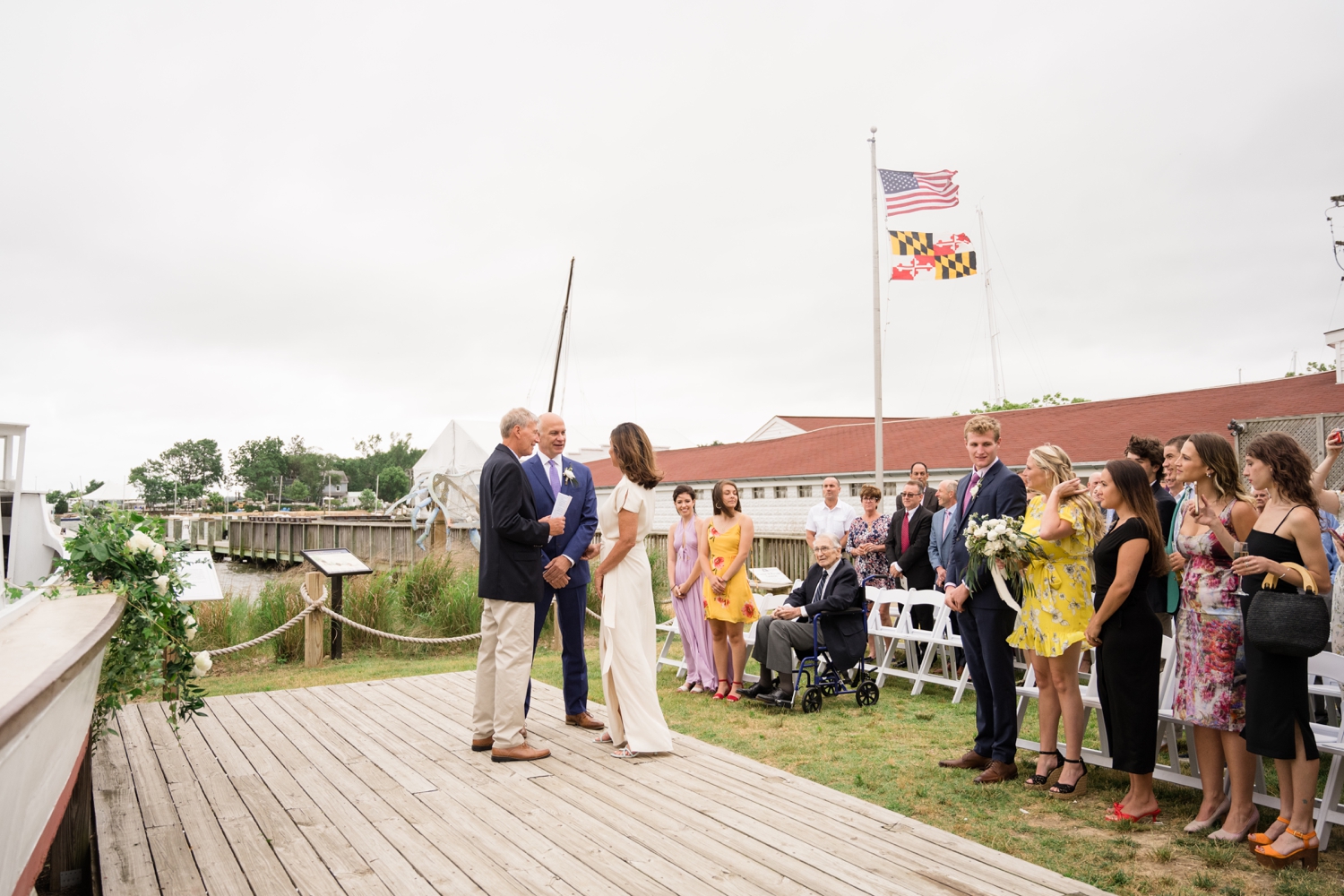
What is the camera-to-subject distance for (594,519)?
6.21 meters

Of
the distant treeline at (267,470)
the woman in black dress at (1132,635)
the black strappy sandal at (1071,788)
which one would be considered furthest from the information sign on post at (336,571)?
the distant treeline at (267,470)

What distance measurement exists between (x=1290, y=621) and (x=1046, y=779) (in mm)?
1810

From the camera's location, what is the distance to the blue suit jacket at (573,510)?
6145 mm

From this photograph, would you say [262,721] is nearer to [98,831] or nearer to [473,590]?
[98,831]

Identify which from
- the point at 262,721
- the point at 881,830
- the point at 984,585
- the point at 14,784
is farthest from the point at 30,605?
the point at 984,585

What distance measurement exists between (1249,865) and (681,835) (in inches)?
103

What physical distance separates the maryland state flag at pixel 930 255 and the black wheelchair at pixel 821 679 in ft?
41.3

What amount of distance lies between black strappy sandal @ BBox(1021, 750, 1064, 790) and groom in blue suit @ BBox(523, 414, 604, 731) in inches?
114

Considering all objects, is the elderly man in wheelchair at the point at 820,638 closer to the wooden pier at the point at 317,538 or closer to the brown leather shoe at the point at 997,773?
the brown leather shoe at the point at 997,773

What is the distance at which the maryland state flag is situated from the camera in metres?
18.6

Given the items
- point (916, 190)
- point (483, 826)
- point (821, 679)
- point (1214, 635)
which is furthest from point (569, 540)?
point (916, 190)

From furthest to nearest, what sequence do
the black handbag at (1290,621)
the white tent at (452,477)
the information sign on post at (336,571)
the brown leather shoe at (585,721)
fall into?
the white tent at (452,477) < the information sign on post at (336,571) < the brown leather shoe at (585,721) < the black handbag at (1290,621)

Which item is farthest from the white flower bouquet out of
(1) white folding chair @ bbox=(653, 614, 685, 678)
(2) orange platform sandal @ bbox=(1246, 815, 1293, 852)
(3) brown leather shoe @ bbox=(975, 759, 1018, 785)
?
(1) white folding chair @ bbox=(653, 614, 685, 678)

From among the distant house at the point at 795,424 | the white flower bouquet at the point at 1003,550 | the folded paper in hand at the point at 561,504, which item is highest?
the distant house at the point at 795,424
